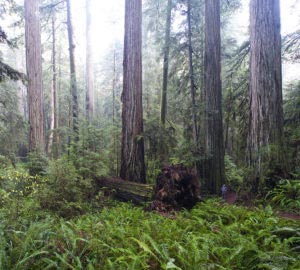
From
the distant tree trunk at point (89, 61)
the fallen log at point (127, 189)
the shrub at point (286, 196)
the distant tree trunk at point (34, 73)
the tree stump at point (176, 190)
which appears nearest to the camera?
the shrub at point (286, 196)

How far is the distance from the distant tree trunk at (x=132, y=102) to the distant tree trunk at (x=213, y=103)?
1937 mm

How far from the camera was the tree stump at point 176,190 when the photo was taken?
17.7 feet

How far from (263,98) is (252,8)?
6.74 ft

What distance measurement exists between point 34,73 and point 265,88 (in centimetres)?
786

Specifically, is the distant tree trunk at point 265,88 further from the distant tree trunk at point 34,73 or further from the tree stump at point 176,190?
the distant tree trunk at point 34,73

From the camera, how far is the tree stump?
5.40m

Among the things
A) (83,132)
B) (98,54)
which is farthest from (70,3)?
(98,54)

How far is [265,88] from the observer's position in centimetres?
554

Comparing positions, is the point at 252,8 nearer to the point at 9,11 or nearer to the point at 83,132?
the point at 83,132

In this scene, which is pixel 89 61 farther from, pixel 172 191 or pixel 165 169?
pixel 172 191

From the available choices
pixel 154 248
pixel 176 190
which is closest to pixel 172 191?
pixel 176 190

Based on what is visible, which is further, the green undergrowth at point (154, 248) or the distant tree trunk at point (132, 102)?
the distant tree trunk at point (132, 102)

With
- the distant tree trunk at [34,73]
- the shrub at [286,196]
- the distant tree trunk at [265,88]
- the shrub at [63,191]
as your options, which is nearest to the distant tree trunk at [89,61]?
the distant tree trunk at [34,73]

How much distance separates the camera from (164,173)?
572 centimetres
